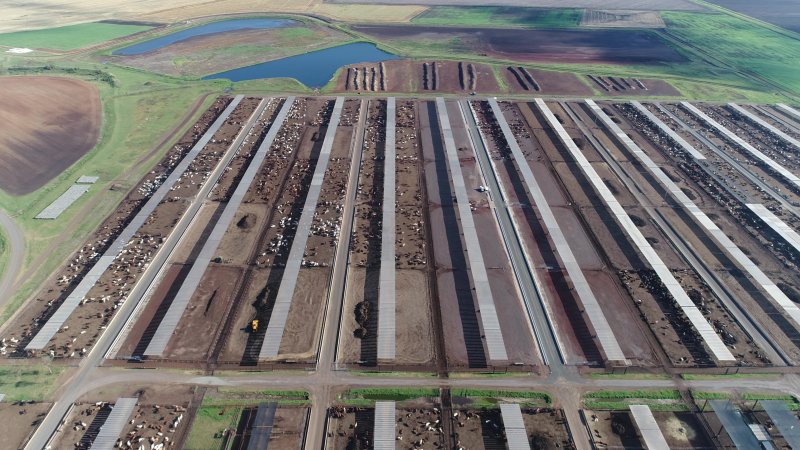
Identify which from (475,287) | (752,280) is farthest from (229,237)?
(752,280)

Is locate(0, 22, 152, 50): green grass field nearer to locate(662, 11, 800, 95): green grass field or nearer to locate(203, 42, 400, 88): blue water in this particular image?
locate(203, 42, 400, 88): blue water

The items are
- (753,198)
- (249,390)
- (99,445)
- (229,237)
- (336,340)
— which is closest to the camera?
(99,445)

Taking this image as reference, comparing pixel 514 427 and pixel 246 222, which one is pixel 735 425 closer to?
pixel 514 427

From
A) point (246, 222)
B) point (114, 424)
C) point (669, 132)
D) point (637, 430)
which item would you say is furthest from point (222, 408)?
point (669, 132)

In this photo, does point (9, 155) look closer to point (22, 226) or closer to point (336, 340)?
point (22, 226)

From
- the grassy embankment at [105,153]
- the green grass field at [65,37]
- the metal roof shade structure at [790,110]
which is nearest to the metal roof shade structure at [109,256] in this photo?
the grassy embankment at [105,153]

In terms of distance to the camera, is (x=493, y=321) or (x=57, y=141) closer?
(x=493, y=321)
